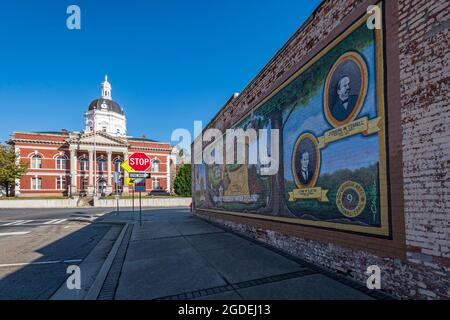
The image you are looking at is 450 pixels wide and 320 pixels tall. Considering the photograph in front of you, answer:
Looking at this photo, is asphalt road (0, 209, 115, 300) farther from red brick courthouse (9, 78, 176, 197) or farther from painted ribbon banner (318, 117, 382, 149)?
red brick courthouse (9, 78, 176, 197)

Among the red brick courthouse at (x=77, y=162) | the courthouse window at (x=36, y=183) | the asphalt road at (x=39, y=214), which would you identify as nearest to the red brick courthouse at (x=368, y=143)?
the asphalt road at (x=39, y=214)

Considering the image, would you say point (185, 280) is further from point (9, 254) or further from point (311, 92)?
point (9, 254)

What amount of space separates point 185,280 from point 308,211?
10.6 feet

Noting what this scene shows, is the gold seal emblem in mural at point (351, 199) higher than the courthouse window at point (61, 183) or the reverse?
higher

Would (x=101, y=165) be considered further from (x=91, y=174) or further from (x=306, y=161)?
(x=306, y=161)

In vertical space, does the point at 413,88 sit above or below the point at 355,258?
above

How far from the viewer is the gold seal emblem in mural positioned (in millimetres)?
4816

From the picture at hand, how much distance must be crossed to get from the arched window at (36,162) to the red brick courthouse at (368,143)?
56.6m

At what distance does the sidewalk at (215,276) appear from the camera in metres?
4.37

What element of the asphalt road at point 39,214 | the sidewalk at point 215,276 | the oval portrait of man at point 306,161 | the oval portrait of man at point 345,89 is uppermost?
the oval portrait of man at point 345,89

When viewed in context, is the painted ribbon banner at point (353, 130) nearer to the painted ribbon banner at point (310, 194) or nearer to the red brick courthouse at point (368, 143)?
the red brick courthouse at point (368, 143)
